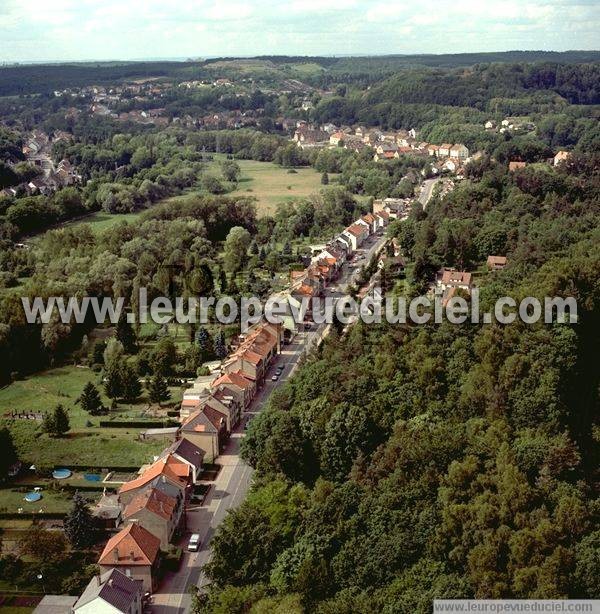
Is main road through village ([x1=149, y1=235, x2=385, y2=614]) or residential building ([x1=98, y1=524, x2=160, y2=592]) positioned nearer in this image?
residential building ([x1=98, y1=524, x2=160, y2=592])

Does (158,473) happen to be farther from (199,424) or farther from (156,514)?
(199,424)

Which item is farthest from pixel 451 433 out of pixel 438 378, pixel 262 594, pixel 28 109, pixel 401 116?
pixel 28 109

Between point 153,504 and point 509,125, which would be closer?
point 153,504

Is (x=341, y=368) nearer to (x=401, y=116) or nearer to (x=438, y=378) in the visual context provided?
(x=438, y=378)

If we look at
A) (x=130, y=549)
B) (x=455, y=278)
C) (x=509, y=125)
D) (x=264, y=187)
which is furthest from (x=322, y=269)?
(x=509, y=125)

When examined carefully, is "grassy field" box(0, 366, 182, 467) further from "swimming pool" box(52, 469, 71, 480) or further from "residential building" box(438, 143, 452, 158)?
"residential building" box(438, 143, 452, 158)

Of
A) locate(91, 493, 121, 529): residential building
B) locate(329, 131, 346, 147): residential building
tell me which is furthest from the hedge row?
locate(329, 131, 346, 147): residential building
